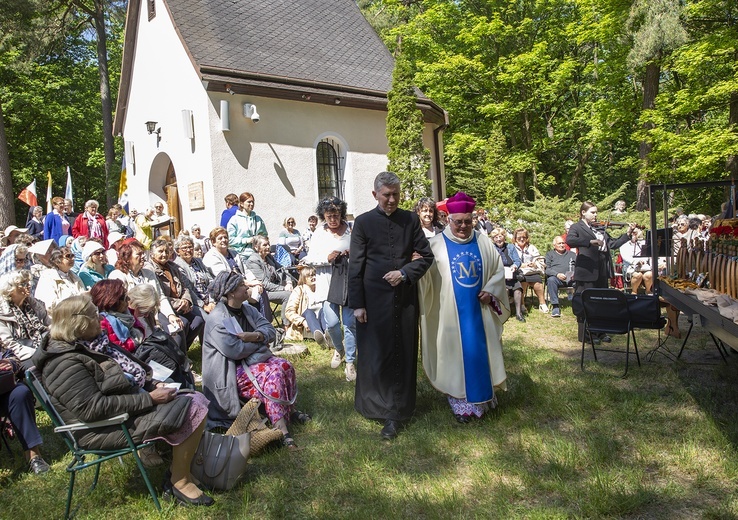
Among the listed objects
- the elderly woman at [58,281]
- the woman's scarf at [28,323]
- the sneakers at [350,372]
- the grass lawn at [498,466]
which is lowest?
the grass lawn at [498,466]

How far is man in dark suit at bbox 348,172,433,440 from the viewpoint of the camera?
5.00 metres

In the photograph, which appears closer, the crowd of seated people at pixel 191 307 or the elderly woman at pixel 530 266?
the crowd of seated people at pixel 191 307

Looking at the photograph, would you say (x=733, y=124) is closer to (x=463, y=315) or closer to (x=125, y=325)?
(x=463, y=315)

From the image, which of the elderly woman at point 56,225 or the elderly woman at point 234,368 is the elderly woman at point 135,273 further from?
the elderly woman at point 56,225

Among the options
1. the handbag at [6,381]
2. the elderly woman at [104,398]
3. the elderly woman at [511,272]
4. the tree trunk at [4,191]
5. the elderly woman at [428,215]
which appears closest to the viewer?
the elderly woman at [104,398]

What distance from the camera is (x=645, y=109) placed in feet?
63.2

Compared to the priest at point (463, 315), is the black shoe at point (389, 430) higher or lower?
lower

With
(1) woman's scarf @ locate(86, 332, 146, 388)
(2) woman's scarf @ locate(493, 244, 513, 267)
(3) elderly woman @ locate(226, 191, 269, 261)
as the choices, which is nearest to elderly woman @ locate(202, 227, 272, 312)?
(3) elderly woman @ locate(226, 191, 269, 261)

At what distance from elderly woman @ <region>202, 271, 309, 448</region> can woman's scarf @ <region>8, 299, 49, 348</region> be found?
1.61m

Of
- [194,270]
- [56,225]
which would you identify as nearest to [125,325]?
[194,270]

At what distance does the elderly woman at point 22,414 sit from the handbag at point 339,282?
2912 millimetres

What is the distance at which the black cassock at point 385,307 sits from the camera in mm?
5016

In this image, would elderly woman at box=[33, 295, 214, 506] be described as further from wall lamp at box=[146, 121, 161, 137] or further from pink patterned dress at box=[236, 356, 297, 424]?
wall lamp at box=[146, 121, 161, 137]

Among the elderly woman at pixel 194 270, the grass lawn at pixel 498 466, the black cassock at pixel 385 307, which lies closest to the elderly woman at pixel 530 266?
the grass lawn at pixel 498 466
